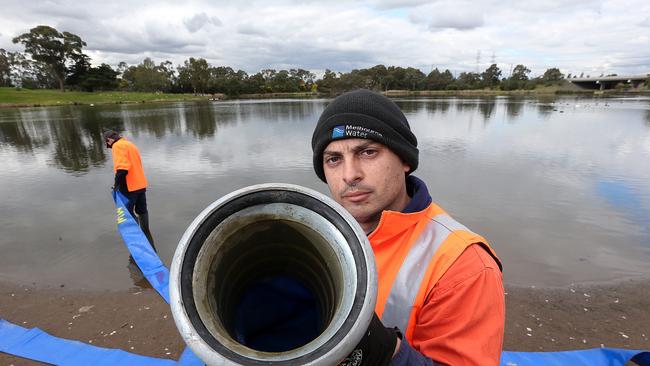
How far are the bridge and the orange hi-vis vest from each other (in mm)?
143671

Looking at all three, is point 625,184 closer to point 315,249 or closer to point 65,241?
point 315,249

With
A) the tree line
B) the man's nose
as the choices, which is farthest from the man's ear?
the tree line

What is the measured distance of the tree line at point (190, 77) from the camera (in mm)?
78750

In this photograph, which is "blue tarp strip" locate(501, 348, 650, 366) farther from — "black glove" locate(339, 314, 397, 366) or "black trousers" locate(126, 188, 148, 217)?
"black trousers" locate(126, 188, 148, 217)

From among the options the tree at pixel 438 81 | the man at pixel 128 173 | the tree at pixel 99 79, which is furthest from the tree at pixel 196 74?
the man at pixel 128 173

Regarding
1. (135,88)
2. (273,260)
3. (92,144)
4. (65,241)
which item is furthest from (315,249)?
(135,88)

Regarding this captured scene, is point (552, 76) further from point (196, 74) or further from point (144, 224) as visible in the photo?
point (144, 224)

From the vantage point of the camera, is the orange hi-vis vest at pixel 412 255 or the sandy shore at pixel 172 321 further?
the sandy shore at pixel 172 321

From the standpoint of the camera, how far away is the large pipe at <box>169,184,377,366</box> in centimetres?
102

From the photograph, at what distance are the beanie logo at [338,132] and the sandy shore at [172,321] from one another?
12.9ft

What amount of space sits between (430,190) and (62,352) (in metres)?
9.24

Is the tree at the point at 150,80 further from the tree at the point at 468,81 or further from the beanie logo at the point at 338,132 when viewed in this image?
the beanie logo at the point at 338,132

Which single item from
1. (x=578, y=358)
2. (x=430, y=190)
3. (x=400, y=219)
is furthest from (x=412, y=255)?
(x=430, y=190)

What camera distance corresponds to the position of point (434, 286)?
4.89ft
